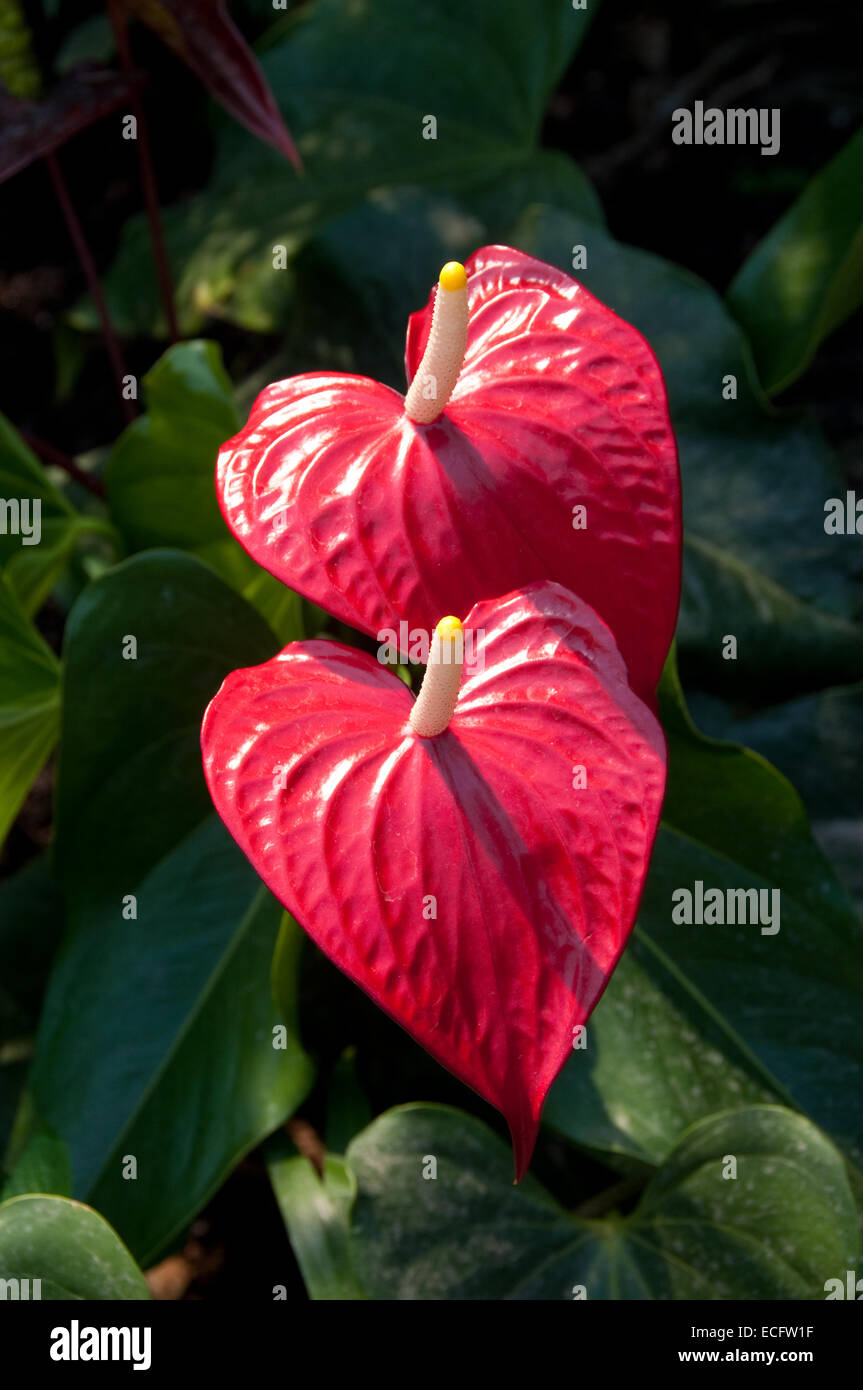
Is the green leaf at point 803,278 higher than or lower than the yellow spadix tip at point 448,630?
higher

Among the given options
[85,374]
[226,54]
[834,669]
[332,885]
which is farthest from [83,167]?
[332,885]

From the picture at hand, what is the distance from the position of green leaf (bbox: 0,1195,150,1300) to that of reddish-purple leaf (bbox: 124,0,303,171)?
2.11 ft

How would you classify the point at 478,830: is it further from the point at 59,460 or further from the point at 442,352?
the point at 59,460

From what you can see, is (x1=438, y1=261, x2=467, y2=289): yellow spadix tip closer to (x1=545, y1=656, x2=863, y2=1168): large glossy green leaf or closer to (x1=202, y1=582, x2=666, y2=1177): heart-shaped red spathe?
(x1=202, y1=582, x2=666, y2=1177): heart-shaped red spathe

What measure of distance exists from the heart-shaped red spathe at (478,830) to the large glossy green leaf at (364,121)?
0.73 meters

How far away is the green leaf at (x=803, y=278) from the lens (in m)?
0.95

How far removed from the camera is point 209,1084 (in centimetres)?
74

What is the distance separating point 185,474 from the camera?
844 mm

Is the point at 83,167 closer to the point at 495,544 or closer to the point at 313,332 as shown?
the point at 313,332

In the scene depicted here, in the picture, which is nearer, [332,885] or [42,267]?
[332,885]

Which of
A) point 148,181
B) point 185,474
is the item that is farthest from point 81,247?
point 185,474

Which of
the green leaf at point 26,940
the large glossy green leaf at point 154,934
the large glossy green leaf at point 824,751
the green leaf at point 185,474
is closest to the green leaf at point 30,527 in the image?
the green leaf at point 185,474

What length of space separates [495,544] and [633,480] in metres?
0.07

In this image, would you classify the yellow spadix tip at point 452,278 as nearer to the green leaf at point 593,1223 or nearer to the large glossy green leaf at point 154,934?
the large glossy green leaf at point 154,934
